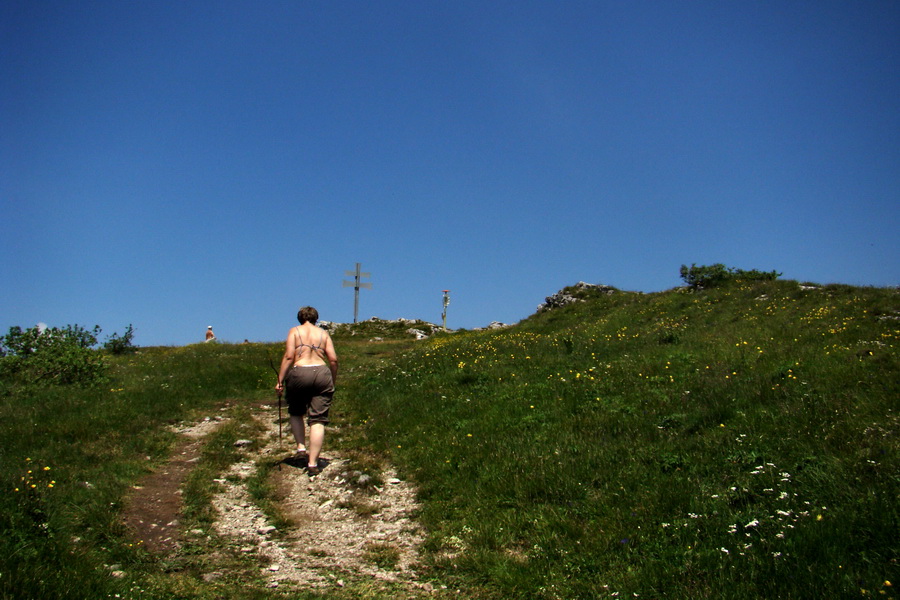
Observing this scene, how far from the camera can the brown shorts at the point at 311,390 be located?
10.8 m

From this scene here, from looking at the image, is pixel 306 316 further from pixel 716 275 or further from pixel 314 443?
pixel 716 275

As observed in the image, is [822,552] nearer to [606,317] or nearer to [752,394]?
[752,394]

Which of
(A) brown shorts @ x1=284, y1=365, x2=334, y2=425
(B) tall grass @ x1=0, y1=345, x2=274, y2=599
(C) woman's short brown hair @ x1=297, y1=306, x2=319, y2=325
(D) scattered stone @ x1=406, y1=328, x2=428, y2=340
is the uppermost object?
(D) scattered stone @ x1=406, y1=328, x2=428, y2=340

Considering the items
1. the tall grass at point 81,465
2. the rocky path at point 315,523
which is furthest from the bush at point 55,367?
the rocky path at point 315,523

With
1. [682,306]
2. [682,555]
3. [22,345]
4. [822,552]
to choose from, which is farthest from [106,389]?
[682,306]

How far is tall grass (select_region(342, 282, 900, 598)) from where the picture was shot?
568 cm

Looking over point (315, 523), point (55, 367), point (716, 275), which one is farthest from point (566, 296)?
point (315, 523)

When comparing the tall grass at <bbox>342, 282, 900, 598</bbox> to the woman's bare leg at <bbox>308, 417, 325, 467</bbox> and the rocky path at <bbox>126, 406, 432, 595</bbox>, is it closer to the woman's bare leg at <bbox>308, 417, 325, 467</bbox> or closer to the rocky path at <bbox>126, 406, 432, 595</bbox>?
the rocky path at <bbox>126, 406, 432, 595</bbox>

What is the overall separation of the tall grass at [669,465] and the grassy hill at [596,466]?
0.03m

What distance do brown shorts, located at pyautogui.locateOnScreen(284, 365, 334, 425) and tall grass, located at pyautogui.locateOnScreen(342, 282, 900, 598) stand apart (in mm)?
1789

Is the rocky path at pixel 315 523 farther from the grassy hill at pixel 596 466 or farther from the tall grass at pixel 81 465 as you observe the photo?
the tall grass at pixel 81 465

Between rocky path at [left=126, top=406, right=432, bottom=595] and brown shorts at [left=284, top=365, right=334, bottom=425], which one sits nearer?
rocky path at [left=126, top=406, right=432, bottom=595]

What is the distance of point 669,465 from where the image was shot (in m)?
8.30

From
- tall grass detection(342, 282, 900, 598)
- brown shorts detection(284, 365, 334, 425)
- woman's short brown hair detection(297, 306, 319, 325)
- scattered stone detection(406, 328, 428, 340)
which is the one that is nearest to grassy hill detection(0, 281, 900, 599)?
tall grass detection(342, 282, 900, 598)
